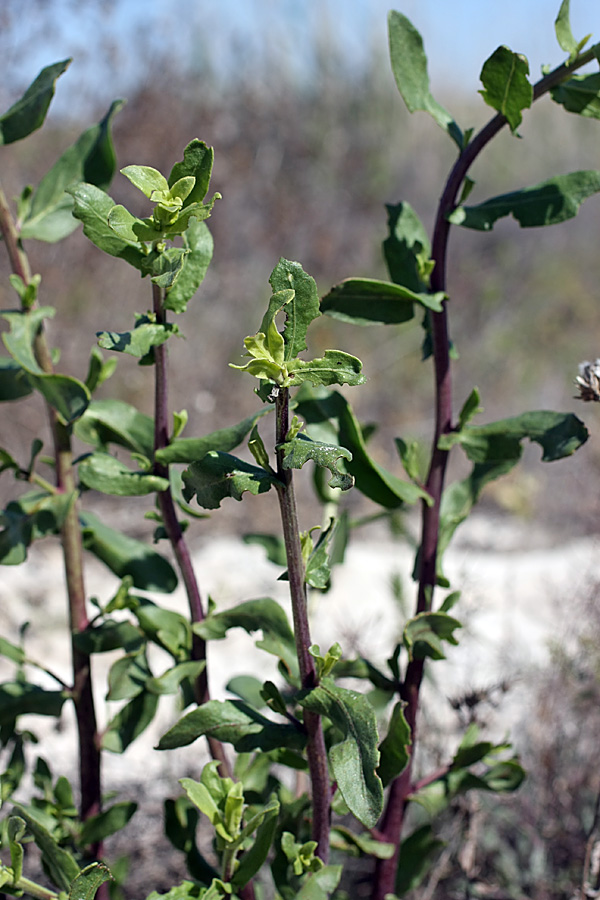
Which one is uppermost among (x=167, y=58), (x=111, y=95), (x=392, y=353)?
(x=167, y=58)

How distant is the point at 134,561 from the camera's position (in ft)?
4.23

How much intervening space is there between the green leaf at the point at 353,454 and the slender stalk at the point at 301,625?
27 cm

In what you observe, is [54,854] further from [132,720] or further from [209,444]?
[209,444]

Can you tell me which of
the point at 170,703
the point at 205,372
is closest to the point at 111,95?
the point at 205,372

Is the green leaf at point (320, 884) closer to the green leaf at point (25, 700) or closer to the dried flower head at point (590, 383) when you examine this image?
the green leaf at point (25, 700)

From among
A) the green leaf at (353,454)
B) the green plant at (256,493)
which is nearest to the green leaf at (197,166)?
the green plant at (256,493)

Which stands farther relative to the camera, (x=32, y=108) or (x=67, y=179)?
(x=67, y=179)

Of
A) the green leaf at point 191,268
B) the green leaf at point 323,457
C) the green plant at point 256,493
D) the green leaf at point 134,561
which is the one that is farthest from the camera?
the green leaf at point 134,561

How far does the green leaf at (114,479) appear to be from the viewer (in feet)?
3.49

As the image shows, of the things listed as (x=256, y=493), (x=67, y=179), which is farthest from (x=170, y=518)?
(x=67, y=179)

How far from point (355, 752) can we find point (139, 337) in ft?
1.68

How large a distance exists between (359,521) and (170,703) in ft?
6.08

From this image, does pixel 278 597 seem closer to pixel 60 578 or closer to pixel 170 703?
pixel 170 703

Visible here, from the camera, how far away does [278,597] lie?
137 inches
